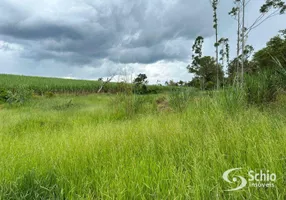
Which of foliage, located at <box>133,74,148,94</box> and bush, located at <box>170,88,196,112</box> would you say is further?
foliage, located at <box>133,74,148,94</box>

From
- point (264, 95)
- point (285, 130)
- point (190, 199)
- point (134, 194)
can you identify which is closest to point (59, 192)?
point (134, 194)

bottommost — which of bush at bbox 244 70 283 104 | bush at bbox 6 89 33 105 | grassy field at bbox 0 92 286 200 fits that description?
grassy field at bbox 0 92 286 200

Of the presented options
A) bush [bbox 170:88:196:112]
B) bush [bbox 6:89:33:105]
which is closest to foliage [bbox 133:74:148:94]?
bush [bbox 170:88:196:112]

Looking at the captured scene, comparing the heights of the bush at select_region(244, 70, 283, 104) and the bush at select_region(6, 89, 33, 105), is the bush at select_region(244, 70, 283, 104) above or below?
above

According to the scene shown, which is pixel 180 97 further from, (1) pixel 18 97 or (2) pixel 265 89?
(1) pixel 18 97

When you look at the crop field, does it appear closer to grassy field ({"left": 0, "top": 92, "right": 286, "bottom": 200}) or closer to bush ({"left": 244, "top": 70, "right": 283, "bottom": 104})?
grassy field ({"left": 0, "top": 92, "right": 286, "bottom": 200})

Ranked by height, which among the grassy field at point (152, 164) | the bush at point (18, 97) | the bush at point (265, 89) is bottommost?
the grassy field at point (152, 164)

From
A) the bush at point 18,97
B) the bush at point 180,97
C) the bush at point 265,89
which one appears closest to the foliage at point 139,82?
the bush at point 180,97

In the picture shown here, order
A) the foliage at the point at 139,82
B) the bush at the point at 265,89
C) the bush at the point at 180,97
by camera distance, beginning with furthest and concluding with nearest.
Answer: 1. the foliage at the point at 139,82
2. the bush at the point at 180,97
3. the bush at the point at 265,89

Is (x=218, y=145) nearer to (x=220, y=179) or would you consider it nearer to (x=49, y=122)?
(x=220, y=179)

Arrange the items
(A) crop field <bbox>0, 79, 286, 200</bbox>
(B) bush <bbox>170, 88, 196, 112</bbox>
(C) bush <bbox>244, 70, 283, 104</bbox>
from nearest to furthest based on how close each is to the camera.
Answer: (A) crop field <bbox>0, 79, 286, 200</bbox>
(C) bush <bbox>244, 70, 283, 104</bbox>
(B) bush <bbox>170, 88, 196, 112</bbox>

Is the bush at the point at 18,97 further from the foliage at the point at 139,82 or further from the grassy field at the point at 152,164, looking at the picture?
the grassy field at the point at 152,164

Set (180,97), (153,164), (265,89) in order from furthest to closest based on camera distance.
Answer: (180,97) < (265,89) < (153,164)

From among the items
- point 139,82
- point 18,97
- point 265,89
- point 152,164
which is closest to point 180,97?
point 265,89
